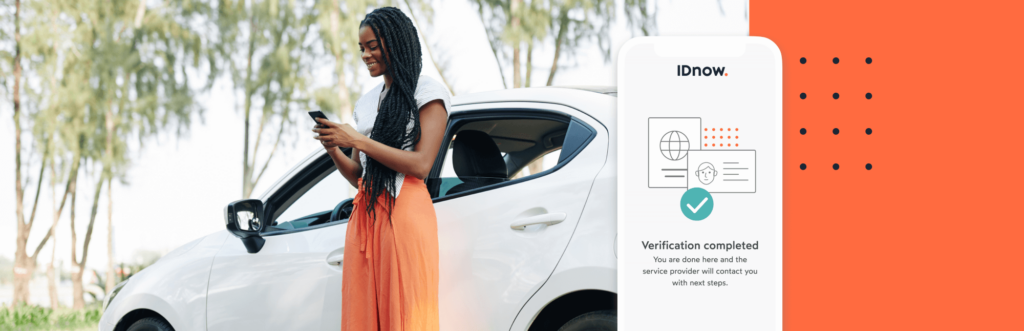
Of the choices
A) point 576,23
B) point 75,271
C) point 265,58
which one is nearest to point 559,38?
point 576,23

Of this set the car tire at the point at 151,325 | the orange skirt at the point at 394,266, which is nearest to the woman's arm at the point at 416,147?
the orange skirt at the point at 394,266

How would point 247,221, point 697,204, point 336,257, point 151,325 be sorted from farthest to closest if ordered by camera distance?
point 151,325 < point 247,221 < point 336,257 < point 697,204

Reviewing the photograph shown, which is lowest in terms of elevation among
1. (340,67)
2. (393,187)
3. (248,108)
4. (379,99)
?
(393,187)

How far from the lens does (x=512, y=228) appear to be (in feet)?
7.04

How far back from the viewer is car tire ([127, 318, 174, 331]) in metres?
3.05

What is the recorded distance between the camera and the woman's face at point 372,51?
2.15 metres

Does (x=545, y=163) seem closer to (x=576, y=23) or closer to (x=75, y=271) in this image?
(x=576, y=23)

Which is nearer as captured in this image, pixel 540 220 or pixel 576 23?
pixel 540 220

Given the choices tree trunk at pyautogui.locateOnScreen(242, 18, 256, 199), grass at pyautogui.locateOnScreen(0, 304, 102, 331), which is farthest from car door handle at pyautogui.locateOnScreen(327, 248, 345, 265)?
tree trunk at pyautogui.locateOnScreen(242, 18, 256, 199)
